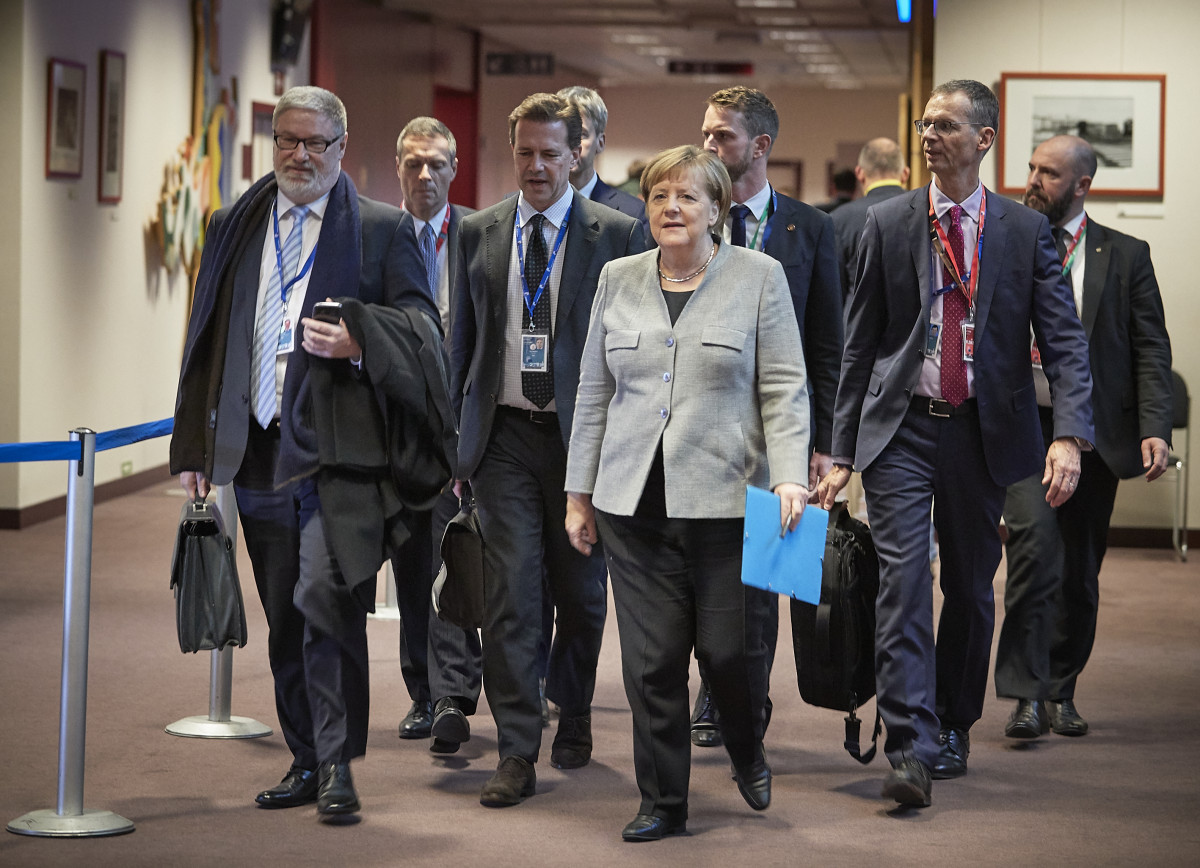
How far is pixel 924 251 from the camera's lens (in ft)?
13.7

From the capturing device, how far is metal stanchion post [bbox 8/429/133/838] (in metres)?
3.69

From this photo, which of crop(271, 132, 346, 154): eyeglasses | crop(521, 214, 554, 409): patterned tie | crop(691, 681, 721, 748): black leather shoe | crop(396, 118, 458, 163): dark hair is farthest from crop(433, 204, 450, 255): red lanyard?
crop(691, 681, 721, 748): black leather shoe

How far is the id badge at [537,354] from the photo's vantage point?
4.16 metres

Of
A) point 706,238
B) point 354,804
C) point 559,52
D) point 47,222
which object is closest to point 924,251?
point 706,238

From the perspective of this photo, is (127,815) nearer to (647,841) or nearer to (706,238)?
(647,841)

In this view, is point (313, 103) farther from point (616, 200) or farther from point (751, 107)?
point (616, 200)

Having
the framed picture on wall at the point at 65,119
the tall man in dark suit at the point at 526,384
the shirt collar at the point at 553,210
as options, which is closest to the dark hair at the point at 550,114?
the tall man in dark suit at the point at 526,384

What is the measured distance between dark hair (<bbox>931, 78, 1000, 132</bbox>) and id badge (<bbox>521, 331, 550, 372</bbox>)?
1.18 metres

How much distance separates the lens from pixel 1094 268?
16.9ft

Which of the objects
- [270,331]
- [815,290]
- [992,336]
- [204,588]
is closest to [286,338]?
[270,331]

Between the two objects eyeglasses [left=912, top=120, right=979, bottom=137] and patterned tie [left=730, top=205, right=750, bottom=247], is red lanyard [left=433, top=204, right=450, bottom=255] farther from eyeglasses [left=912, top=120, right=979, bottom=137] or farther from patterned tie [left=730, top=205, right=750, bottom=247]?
eyeglasses [left=912, top=120, right=979, bottom=137]

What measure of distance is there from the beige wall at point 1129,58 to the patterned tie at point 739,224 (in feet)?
14.4

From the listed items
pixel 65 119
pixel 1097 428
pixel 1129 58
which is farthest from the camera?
pixel 65 119

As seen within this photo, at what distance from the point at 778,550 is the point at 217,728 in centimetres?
200
